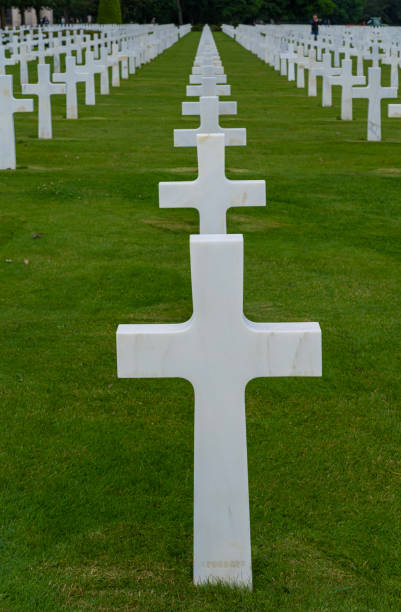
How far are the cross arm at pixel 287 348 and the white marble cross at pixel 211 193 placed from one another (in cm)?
260

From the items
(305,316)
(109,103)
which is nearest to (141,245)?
(305,316)

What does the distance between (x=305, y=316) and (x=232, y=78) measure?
25193 millimetres

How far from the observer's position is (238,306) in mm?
3047

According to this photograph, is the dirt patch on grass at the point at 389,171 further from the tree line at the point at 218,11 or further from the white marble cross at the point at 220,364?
the tree line at the point at 218,11

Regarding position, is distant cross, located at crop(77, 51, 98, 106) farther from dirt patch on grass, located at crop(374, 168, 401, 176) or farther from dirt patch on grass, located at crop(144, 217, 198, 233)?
dirt patch on grass, located at crop(144, 217, 198, 233)

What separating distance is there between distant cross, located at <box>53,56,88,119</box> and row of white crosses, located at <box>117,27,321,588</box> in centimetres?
1504

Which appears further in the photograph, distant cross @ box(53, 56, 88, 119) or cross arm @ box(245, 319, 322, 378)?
distant cross @ box(53, 56, 88, 119)

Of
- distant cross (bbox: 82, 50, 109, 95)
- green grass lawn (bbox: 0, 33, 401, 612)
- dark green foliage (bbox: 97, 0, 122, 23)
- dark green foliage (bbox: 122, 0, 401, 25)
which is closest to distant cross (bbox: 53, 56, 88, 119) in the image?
distant cross (bbox: 82, 50, 109, 95)

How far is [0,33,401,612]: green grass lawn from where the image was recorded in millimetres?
3502

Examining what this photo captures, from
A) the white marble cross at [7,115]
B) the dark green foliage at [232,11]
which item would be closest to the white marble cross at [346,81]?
the white marble cross at [7,115]

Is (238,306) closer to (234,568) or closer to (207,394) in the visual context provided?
(207,394)

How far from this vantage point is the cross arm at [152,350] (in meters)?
3.07

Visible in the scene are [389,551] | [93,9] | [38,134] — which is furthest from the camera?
[93,9]

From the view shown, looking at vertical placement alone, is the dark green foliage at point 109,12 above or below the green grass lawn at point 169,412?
above
